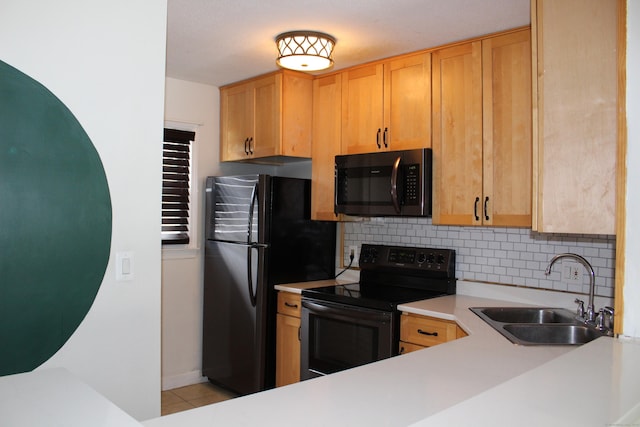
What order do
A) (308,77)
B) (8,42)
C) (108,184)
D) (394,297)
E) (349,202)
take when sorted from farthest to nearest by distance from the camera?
(308,77) < (349,202) < (394,297) < (108,184) < (8,42)

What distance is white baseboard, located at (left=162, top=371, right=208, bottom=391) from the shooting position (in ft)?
13.2

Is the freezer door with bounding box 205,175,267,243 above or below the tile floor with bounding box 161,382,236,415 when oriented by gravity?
above

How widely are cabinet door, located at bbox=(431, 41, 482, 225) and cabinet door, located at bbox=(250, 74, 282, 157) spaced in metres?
1.09

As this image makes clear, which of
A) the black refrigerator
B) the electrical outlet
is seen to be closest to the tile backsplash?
the electrical outlet

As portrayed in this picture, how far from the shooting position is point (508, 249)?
3156 millimetres

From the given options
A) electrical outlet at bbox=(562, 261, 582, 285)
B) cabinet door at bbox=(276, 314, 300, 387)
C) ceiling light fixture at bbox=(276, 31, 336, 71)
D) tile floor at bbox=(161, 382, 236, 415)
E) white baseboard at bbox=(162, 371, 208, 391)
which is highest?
ceiling light fixture at bbox=(276, 31, 336, 71)

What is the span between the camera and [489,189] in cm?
292

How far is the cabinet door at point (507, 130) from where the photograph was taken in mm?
2783

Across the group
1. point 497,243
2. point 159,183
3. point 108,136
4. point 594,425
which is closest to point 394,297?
point 497,243

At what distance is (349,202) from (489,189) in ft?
3.14

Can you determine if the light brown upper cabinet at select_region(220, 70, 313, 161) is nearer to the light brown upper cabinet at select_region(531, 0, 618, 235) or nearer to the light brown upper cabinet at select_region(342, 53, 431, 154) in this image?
the light brown upper cabinet at select_region(342, 53, 431, 154)

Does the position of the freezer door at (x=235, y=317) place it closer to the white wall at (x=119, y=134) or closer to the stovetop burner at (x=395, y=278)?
the stovetop burner at (x=395, y=278)

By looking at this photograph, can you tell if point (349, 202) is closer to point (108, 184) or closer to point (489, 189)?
point (489, 189)

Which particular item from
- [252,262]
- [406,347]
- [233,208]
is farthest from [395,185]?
[233,208]
